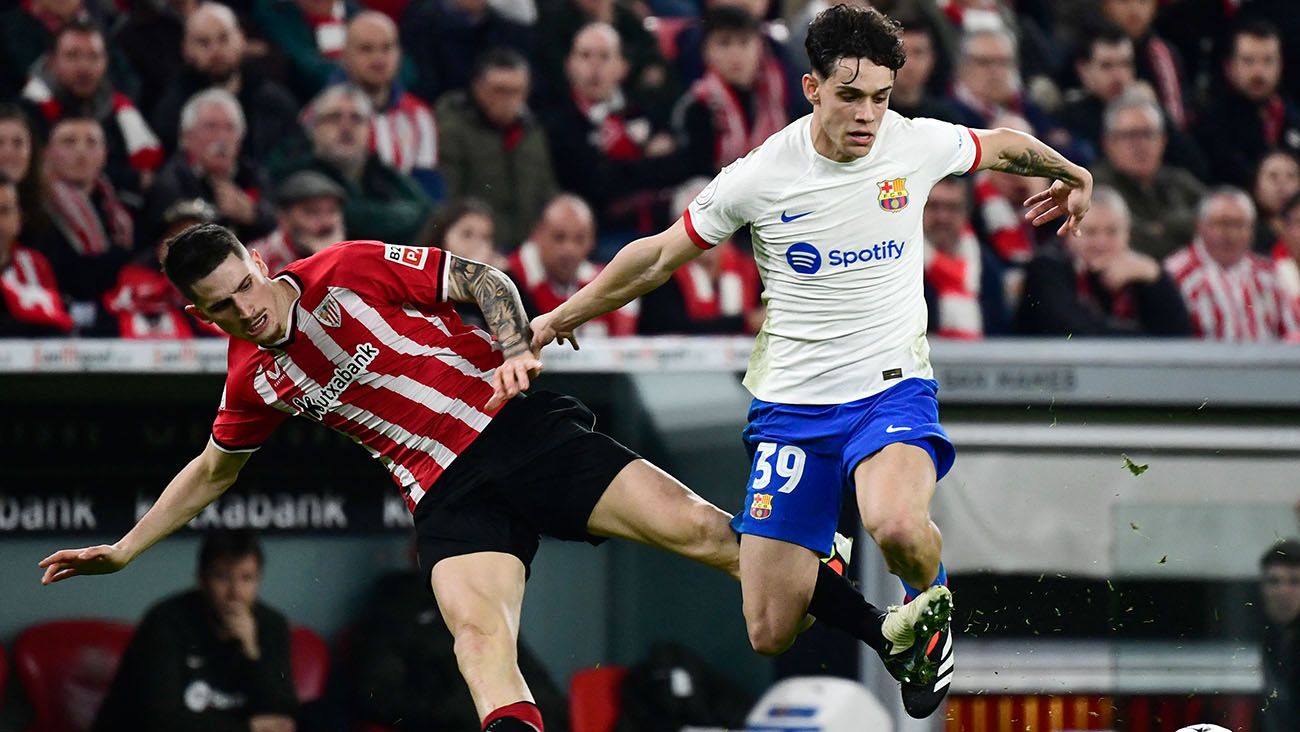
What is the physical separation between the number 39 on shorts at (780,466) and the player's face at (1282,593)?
404cm

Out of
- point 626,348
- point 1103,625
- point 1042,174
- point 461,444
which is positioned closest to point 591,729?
point 626,348

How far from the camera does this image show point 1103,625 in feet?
30.4

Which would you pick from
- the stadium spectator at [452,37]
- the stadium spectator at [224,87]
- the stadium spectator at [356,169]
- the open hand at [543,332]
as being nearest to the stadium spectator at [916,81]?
the stadium spectator at [452,37]

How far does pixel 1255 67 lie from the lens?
1190 centimetres

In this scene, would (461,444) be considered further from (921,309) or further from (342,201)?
(342,201)

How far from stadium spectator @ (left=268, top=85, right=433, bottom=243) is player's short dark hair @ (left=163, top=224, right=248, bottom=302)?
134 inches

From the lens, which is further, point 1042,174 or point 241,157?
point 241,157

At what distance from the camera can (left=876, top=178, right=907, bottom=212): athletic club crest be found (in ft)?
20.2

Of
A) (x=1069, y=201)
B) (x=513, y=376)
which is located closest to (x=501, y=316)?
(x=513, y=376)

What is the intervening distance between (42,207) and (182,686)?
7.41 feet

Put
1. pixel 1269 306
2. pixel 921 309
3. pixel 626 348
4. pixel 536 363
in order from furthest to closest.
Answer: pixel 1269 306
pixel 626 348
pixel 921 309
pixel 536 363

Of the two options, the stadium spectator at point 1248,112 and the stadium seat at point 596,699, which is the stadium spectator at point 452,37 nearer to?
the stadium seat at point 596,699

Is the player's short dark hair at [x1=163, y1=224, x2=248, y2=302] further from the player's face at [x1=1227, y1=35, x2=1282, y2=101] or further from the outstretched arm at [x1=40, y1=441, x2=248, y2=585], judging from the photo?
the player's face at [x1=1227, y1=35, x2=1282, y2=101]

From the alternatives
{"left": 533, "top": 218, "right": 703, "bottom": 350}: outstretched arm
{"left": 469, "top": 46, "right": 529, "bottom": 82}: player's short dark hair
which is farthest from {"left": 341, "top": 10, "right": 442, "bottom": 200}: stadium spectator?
{"left": 533, "top": 218, "right": 703, "bottom": 350}: outstretched arm
